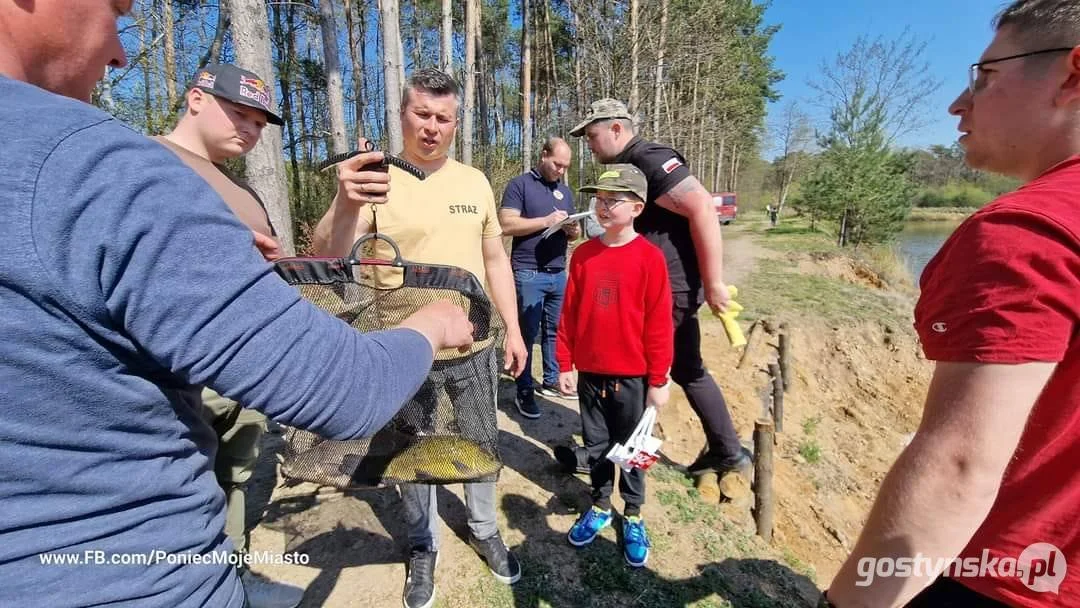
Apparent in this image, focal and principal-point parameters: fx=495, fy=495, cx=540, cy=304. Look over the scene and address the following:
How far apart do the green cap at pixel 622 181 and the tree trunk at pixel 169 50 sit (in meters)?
12.4

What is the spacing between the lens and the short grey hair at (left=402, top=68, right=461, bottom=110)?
215 centimetres

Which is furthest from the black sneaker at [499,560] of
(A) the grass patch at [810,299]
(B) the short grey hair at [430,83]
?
(A) the grass patch at [810,299]

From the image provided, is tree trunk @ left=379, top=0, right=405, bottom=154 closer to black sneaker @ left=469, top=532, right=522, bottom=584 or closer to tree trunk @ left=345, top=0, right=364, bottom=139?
black sneaker @ left=469, top=532, right=522, bottom=584

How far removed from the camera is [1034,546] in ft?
3.33

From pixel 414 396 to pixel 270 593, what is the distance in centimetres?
164

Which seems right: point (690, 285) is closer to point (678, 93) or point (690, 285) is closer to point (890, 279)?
point (890, 279)

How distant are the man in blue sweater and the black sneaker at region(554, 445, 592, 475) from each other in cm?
280

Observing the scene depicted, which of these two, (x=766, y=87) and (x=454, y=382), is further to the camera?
(x=766, y=87)

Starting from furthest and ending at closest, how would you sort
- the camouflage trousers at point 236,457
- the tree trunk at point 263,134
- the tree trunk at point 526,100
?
the tree trunk at point 526,100 → the tree trunk at point 263,134 → the camouflage trousers at point 236,457

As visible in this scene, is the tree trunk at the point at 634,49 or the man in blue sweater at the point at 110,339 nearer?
the man in blue sweater at the point at 110,339

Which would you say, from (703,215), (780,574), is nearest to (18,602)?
(703,215)

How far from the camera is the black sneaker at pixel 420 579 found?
232cm

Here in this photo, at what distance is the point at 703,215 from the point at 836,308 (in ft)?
24.5

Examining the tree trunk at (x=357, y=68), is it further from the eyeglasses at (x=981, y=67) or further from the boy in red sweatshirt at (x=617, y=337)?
the eyeglasses at (x=981, y=67)
